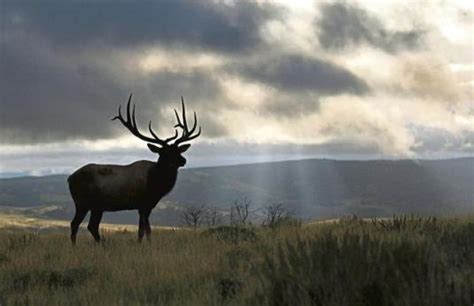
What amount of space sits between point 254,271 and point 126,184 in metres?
7.48

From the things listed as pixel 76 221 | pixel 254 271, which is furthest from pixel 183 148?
pixel 254 271

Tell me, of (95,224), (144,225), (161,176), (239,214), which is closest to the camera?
(144,225)

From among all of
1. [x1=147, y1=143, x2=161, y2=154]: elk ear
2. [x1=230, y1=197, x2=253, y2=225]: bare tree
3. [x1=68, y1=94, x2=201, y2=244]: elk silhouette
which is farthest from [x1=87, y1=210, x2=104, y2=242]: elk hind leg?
[x1=230, y1=197, x2=253, y2=225]: bare tree

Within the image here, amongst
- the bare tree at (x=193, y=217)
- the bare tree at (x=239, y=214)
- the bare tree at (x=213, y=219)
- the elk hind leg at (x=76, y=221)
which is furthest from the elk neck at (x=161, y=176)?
the bare tree at (x=193, y=217)

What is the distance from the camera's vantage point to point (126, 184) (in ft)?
44.0

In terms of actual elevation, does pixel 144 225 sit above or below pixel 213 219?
above

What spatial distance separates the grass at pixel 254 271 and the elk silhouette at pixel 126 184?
1687mm

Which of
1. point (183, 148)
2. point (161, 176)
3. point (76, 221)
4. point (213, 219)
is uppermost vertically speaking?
point (183, 148)

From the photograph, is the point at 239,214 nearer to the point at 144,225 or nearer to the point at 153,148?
the point at 153,148

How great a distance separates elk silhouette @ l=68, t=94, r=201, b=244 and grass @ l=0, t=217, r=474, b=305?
1687 mm

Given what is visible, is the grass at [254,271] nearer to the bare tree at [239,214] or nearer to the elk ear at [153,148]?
the elk ear at [153,148]

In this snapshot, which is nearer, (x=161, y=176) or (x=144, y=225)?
(x=144, y=225)

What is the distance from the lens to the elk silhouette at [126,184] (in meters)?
13.3

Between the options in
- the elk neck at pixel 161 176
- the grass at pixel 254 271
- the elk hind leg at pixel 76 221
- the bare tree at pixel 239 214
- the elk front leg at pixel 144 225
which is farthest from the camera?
the bare tree at pixel 239 214
